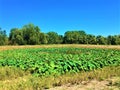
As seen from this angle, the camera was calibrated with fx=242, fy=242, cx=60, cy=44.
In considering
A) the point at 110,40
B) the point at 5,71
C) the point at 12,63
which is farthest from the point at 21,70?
the point at 110,40

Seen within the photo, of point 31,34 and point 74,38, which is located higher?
point 31,34

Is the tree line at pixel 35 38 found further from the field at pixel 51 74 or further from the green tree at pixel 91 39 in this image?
the field at pixel 51 74

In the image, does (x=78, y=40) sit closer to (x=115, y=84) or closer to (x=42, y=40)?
(x=42, y=40)

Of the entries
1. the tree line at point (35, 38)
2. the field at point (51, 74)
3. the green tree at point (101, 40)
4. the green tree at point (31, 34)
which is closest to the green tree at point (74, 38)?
the tree line at point (35, 38)

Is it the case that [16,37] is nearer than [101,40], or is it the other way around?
[16,37]

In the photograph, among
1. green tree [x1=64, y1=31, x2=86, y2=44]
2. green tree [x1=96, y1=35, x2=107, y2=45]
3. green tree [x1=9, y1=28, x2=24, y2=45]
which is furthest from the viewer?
green tree [x1=64, y1=31, x2=86, y2=44]

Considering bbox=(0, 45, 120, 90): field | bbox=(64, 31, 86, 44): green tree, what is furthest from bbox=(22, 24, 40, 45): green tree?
bbox=(0, 45, 120, 90): field

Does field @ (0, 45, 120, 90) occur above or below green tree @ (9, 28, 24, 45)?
below

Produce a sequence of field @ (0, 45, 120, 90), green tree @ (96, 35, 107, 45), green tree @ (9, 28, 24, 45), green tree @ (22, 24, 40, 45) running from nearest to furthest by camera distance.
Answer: field @ (0, 45, 120, 90) < green tree @ (22, 24, 40, 45) < green tree @ (9, 28, 24, 45) < green tree @ (96, 35, 107, 45)

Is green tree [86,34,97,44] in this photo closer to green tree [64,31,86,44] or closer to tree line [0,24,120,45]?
tree line [0,24,120,45]

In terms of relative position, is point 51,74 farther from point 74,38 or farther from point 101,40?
point 74,38

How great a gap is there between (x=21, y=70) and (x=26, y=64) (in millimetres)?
1069

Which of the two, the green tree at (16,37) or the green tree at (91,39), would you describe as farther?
the green tree at (91,39)

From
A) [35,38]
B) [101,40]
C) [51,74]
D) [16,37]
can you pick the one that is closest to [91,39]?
[101,40]
